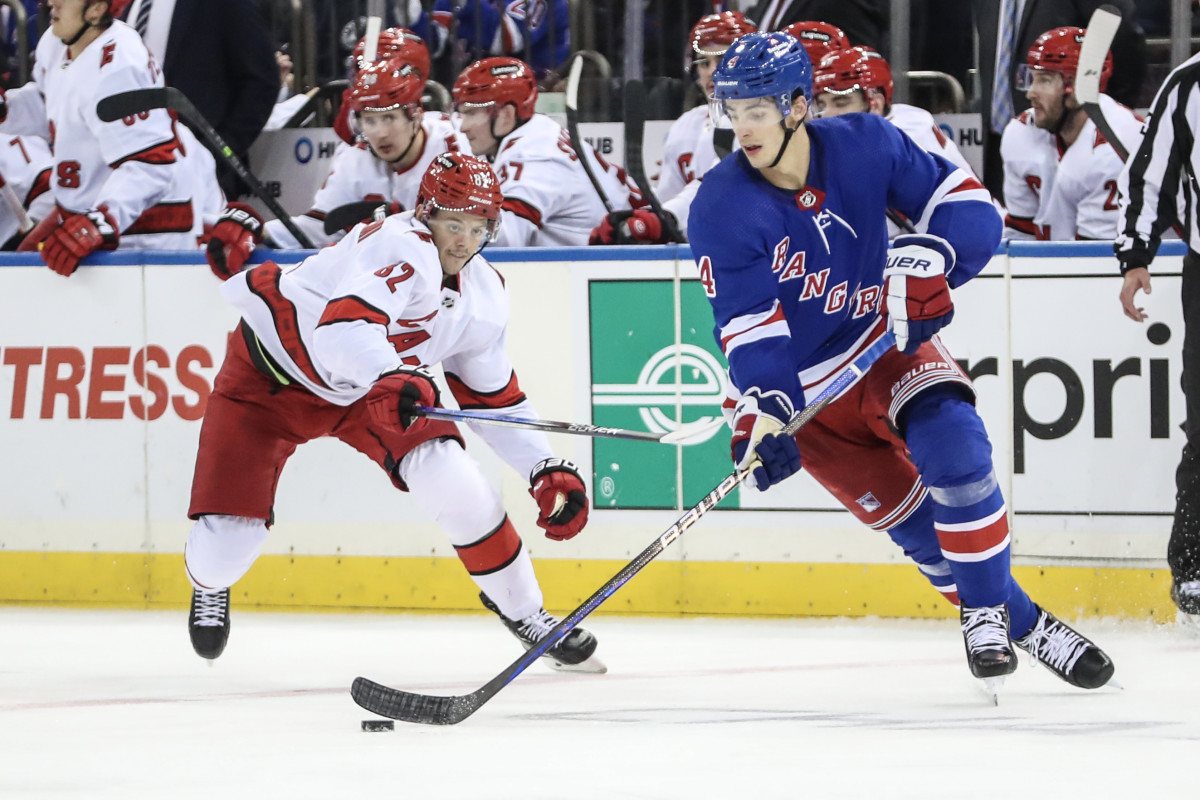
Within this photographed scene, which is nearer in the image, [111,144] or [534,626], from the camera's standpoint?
[534,626]

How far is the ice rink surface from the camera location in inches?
110

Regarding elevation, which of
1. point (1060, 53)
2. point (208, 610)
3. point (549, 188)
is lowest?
point (208, 610)

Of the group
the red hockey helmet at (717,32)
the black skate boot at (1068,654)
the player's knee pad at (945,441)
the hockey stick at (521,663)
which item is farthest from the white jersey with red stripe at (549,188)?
the black skate boot at (1068,654)

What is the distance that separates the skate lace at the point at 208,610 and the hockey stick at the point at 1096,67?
246 centimetres

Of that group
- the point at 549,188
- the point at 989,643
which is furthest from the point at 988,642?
the point at 549,188

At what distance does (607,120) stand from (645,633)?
66.7 inches

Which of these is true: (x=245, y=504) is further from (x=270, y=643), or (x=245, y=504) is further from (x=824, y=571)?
(x=824, y=571)

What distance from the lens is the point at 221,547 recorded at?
405cm

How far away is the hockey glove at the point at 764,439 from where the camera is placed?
3.23 metres

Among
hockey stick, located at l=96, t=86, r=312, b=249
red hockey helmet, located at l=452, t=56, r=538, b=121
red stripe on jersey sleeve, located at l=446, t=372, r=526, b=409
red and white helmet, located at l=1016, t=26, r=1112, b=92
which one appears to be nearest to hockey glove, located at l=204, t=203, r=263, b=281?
hockey stick, located at l=96, t=86, r=312, b=249

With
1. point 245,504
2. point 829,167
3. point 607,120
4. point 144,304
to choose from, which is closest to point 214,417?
point 245,504

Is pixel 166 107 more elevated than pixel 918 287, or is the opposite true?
pixel 166 107

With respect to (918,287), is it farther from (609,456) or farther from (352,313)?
(609,456)

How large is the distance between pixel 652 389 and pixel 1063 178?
127cm
